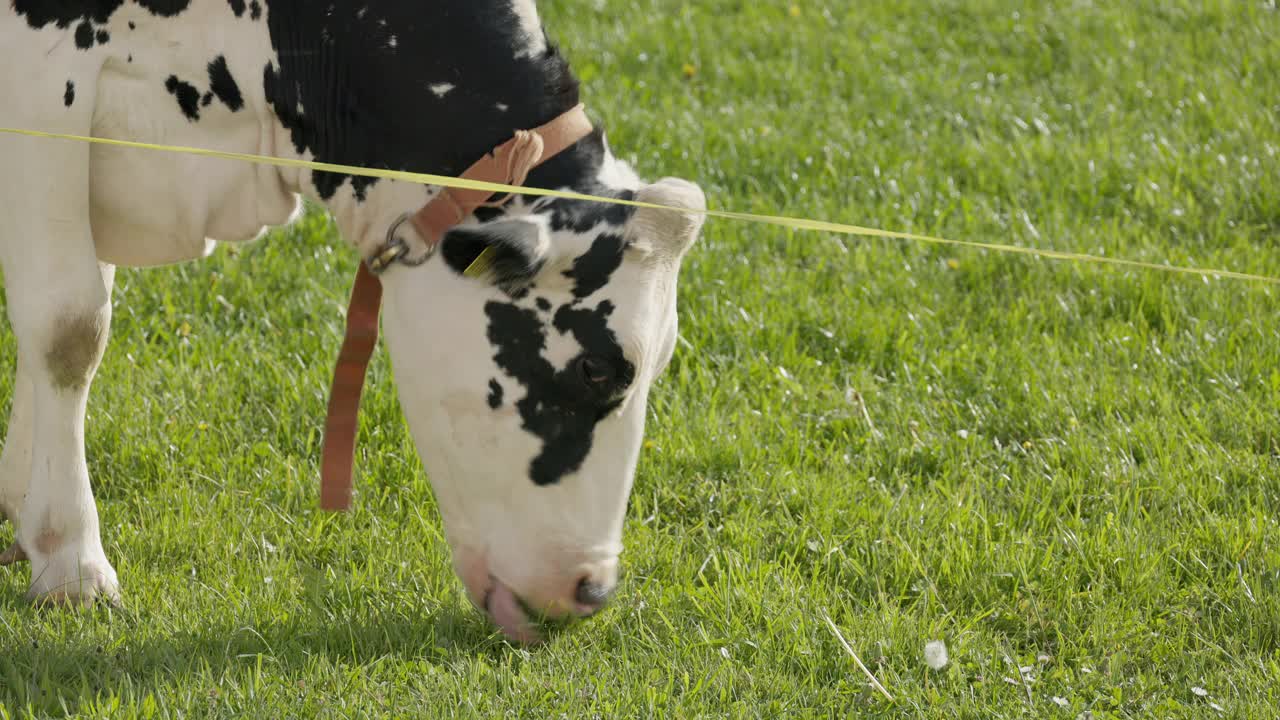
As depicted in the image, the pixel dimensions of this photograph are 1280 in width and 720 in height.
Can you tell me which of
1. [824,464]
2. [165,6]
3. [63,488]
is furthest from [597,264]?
[824,464]

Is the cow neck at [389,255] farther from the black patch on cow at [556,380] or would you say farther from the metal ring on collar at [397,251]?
the black patch on cow at [556,380]

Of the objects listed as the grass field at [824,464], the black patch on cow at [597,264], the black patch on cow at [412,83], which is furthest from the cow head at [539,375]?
the grass field at [824,464]

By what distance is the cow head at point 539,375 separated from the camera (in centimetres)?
310

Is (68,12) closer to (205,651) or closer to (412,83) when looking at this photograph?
(412,83)

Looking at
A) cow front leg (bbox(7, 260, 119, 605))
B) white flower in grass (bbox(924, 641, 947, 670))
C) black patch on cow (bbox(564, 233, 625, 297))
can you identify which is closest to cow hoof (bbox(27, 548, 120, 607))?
cow front leg (bbox(7, 260, 119, 605))

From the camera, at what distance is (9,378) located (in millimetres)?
4613

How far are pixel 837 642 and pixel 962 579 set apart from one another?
1.57 ft

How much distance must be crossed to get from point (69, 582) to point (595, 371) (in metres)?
1.44

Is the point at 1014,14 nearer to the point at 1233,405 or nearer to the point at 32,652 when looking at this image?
the point at 1233,405

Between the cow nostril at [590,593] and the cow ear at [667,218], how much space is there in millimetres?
772

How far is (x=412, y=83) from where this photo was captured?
3250 millimetres

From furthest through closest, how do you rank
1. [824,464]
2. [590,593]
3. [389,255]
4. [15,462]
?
[824,464] < [15,462] < [590,593] < [389,255]

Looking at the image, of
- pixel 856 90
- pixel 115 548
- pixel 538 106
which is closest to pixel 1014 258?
pixel 856 90

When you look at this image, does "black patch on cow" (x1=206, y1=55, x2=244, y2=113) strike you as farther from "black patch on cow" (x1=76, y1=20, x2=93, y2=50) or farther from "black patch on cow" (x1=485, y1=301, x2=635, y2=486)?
"black patch on cow" (x1=485, y1=301, x2=635, y2=486)
